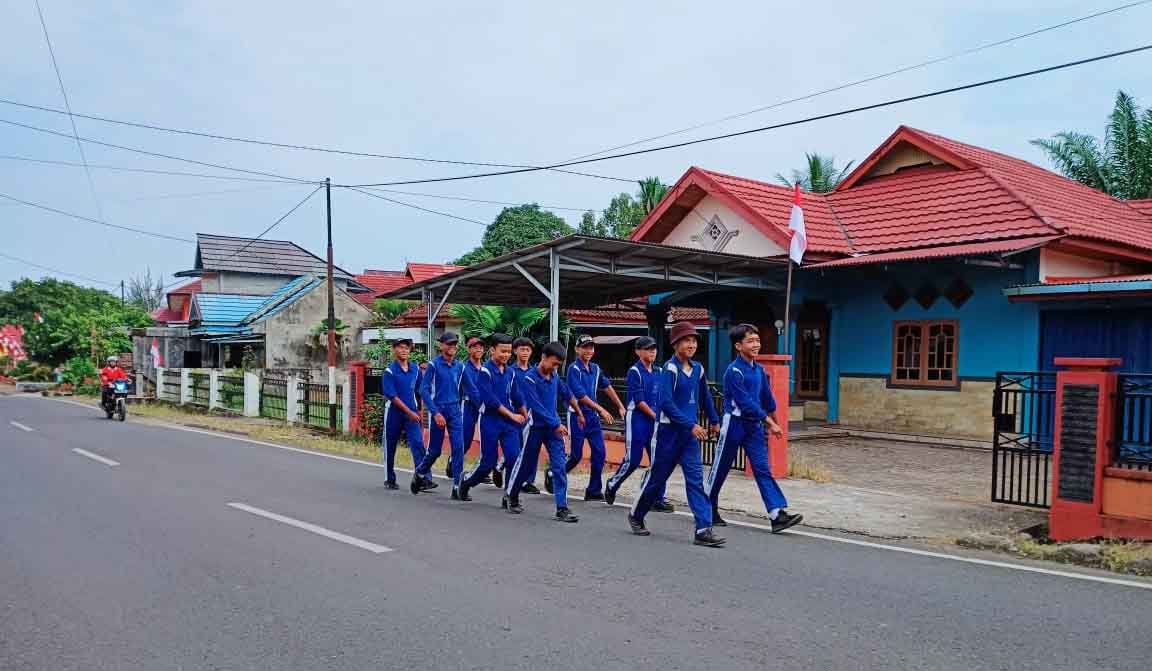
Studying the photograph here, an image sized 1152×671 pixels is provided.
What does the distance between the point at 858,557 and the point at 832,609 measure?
1.61 meters

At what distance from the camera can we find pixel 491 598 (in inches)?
212


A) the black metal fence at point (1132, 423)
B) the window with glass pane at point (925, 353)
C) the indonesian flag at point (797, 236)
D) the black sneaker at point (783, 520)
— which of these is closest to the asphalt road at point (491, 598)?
the black sneaker at point (783, 520)

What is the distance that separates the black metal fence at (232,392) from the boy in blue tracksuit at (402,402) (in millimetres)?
14855

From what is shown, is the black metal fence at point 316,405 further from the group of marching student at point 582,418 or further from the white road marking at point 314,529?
the white road marking at point 314,529

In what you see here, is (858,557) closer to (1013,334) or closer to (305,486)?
(305,486)

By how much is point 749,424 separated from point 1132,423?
10.2 ft

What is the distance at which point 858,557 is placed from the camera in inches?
263


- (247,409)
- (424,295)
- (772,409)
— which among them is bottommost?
(247,409)

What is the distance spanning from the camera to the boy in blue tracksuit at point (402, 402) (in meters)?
9.88

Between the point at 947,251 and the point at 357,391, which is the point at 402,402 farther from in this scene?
the point at 947,251

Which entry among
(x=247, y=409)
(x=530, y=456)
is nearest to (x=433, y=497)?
(x=530, y=456)

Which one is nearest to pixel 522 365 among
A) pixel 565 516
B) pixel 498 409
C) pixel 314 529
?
pixel 498 409

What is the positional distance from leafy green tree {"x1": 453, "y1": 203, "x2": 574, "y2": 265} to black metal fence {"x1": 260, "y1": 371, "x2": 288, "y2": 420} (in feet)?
49.5

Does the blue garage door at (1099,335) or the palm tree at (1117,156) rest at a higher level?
the palm tree at (1117,156)
